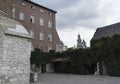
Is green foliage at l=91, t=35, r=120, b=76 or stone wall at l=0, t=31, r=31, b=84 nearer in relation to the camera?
stone wall at l=0, t=31, r=31, b=84

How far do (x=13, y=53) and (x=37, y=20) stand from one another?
22850mm

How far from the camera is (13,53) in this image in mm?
11719

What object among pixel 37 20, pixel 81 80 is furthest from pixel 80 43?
pixel 81 80

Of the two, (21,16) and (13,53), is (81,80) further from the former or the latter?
(21,16)

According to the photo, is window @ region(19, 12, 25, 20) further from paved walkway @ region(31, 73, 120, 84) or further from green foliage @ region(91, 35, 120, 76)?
paved walkway @ region(31, 73, 120, 84)

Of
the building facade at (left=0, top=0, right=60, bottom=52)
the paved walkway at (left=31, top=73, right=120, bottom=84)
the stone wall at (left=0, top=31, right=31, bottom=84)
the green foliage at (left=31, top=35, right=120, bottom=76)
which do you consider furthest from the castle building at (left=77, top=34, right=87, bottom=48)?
the stone wall at (left=0, top=31, right=31, bottom=84)

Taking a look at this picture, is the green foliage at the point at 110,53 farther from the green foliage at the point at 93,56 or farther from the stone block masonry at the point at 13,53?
the stone block masonry at the point at 13,53

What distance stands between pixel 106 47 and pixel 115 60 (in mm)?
2047

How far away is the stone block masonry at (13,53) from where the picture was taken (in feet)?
36.7

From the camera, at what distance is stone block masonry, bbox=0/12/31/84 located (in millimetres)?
11180

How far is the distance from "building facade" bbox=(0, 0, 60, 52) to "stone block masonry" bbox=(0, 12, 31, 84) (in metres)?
17.5

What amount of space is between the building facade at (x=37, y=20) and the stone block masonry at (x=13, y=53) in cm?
1753

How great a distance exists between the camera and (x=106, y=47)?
23.0m

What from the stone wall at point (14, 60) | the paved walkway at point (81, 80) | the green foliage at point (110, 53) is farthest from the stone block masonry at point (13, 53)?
the green foliage at point (110, 53)
